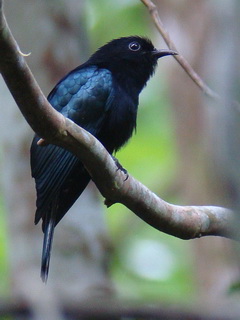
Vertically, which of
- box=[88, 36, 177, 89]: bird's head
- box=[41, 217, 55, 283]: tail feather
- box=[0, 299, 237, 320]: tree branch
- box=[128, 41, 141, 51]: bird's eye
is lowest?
box=[0, 299, 237, 320]: tree branch

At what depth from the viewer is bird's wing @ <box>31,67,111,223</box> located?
4.88 m

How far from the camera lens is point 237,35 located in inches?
85.5

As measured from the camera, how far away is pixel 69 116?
509 cm

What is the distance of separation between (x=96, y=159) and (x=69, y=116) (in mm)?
1290

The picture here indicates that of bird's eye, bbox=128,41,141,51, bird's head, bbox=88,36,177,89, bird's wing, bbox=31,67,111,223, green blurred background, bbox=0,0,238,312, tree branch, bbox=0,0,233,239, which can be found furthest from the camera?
green blurred background, bbox=0,0,238,312

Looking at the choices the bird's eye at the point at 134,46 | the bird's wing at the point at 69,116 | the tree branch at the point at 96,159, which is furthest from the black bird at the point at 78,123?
the tree branch at the point at 96,159

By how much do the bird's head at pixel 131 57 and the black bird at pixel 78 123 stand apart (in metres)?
0.09

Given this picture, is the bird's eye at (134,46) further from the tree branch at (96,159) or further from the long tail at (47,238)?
the tree branch at (96,159)

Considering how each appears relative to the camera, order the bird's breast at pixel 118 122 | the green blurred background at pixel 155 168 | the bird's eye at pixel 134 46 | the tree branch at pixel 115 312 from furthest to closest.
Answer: the green blurred background at pixel 155 168 → the bird's eye at pixel 134 46 → the bird's breast at pixel 118 122 → the tree branch at pixel 115 312

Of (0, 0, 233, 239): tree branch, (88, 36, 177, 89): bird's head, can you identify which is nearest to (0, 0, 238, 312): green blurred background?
(88, 36, 177, 89): bird's head

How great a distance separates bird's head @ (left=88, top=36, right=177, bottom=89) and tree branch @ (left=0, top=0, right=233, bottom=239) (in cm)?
163

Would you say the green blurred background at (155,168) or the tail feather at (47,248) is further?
the green blurred background at (155,168)

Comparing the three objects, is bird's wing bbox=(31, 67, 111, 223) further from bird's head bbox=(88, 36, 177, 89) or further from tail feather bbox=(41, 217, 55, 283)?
bird's head bbox=(88, 36, 177, 89)

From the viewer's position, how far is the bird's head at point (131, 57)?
5.91 meters
